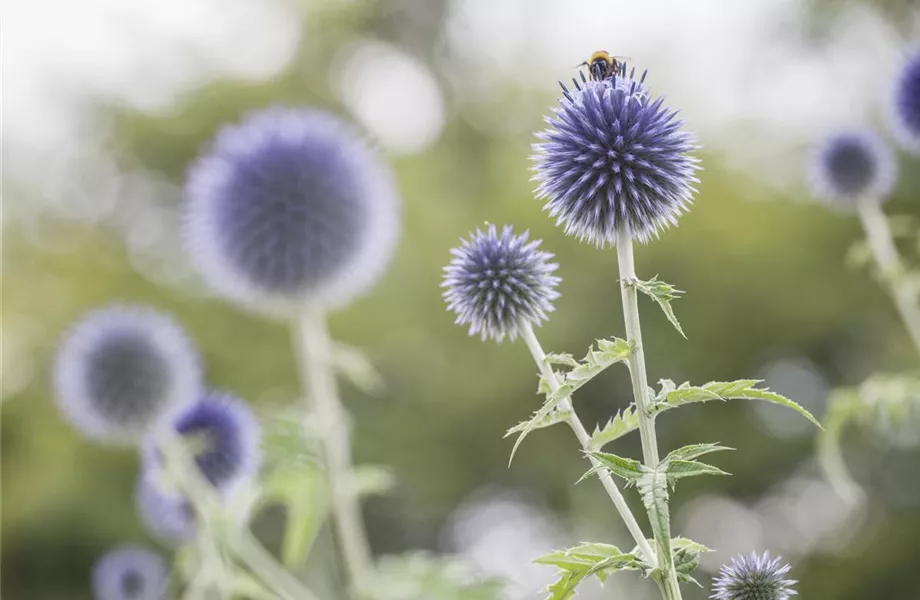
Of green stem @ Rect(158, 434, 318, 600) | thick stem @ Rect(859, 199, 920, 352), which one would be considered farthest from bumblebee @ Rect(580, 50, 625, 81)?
green stem @ Rect(158, 434, 318, 600)

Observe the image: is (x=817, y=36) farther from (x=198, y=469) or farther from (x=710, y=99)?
(x=198, y=469)

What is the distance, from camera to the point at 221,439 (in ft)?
8.13

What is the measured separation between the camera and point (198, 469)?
2.59m

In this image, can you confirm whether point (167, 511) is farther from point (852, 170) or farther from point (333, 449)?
point (852, 170)

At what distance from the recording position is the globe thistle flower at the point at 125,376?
261 centimetres

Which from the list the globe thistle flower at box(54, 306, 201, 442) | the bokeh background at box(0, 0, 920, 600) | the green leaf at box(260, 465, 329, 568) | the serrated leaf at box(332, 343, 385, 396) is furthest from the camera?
the bokeh background at box(0, 0, 920, 600)

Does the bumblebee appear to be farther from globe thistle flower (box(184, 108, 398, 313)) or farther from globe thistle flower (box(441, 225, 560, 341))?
globe thistle flower (box(184, 108, 398, 313))

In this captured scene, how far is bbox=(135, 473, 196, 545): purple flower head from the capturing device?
2385 millimetres

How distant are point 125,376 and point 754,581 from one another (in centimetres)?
223

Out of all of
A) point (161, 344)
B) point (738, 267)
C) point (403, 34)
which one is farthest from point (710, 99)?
point (403, 34)

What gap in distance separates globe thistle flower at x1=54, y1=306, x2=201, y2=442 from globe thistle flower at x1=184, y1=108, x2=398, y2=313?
288mm

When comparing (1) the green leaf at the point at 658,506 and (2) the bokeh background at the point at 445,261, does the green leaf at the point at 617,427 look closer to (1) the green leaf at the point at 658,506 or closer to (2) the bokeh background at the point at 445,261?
(1) the green leaf at the point at 658,506

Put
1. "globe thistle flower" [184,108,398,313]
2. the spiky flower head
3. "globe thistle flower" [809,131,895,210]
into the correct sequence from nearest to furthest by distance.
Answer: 1. the spiky flower head
2. "globe thistle flower" [809,131,895,210]
3. "globe thistle flower" [184,108,398,313]

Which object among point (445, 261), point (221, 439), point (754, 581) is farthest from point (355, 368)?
point (445, 261)
